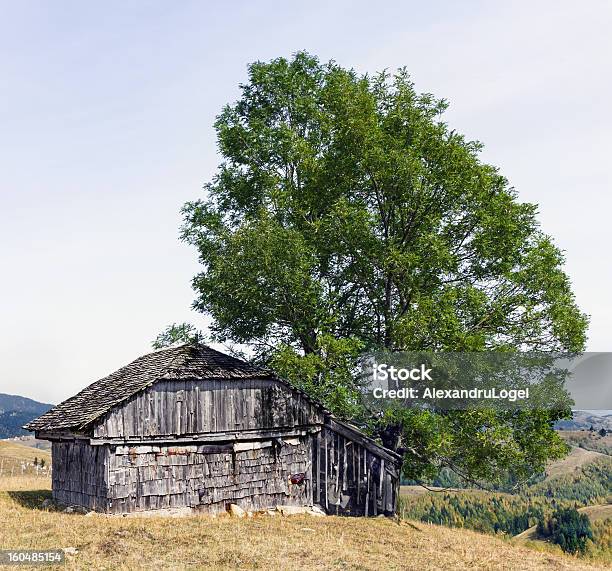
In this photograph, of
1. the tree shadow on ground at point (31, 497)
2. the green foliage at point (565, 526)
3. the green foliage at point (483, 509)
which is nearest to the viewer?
the tree shadow on ground at point (31, 497)

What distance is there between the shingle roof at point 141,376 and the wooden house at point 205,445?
77mm

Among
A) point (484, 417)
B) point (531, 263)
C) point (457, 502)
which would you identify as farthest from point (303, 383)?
point (457, 502)

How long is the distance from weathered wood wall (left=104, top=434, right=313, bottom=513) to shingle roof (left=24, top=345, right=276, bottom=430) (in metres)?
2.20

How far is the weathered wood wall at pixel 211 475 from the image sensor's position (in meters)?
23.2

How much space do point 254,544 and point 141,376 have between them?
9091 mm

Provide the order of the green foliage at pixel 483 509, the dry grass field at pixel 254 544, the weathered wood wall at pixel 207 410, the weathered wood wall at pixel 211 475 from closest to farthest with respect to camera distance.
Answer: the dry grass field at pixel 254 544, the weathered wood wall at pixel 211 475, the weathered wood wall at pixel 207 410, the green foliage at pixel 483 509

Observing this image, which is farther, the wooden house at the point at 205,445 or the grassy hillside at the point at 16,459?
the grassy hillside at the point at 16,459

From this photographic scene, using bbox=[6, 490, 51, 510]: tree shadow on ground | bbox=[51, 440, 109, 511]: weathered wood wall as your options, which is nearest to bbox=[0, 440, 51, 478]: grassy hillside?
bbox=[6, 490, 51, 510]: tree shadow on ground

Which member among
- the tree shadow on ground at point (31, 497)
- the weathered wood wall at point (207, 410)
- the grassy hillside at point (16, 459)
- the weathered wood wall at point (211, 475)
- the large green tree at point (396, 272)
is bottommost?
the grassy hillside at point (16, 459)

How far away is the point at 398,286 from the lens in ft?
96.4

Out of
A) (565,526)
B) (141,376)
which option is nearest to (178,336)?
(141,376)

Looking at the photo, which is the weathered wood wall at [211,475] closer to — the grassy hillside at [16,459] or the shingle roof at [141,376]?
the shingle roof at [141,376]

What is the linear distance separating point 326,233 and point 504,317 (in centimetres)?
866

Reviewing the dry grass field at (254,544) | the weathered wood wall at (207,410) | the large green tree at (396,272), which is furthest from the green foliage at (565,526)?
the dry grass field at (254,544)
